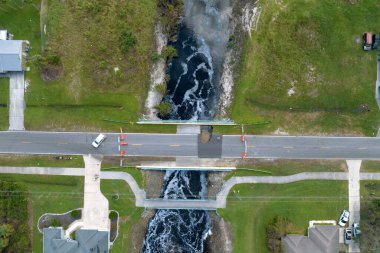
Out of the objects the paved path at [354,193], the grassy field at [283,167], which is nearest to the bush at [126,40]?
the grassy field at [283,167]

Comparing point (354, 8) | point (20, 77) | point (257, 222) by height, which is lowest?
point (257, 222)

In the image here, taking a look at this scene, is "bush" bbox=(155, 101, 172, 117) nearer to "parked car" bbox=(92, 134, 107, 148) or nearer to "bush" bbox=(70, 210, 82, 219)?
"parked car" bbox=(92, 134, 107, 148)

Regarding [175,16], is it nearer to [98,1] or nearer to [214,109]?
[98,1]

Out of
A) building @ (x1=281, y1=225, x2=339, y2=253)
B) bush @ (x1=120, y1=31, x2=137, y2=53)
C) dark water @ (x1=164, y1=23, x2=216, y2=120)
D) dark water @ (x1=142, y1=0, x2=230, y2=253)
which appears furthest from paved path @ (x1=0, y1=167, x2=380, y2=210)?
bush @ (x1=120, y1=31, x2=137, y2=53)

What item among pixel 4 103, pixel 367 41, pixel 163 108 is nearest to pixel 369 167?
pixel 367 41

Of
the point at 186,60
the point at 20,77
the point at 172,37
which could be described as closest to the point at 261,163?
the point at 186,60
